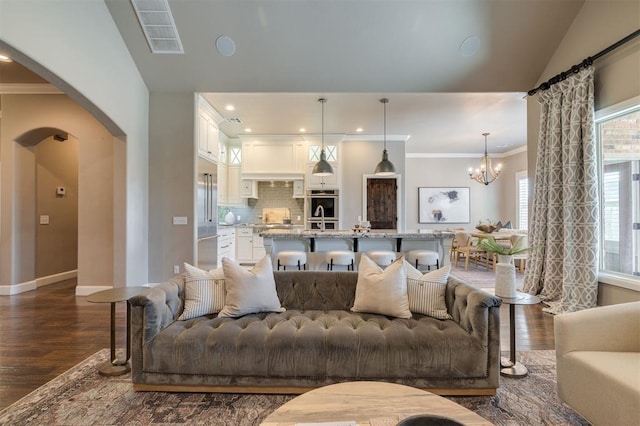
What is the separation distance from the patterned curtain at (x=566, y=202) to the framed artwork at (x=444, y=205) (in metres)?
5.11

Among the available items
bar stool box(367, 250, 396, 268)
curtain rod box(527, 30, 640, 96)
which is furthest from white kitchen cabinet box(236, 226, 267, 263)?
curtain rod box(527, 30, 640, 96)

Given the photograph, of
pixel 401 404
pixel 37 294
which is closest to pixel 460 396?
pixel 401 404

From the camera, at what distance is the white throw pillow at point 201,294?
2.31 meters

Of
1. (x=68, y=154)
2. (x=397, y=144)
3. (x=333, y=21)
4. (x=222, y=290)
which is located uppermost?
(x=333, y=21)

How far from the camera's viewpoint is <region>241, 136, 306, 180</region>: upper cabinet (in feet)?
24.0

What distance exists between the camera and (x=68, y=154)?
5617mm

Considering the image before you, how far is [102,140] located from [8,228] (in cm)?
196

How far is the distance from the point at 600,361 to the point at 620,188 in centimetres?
278

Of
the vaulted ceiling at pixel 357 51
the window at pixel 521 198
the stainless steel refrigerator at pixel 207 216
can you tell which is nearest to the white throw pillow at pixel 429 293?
the vaulted ceiling at pixel 357 51

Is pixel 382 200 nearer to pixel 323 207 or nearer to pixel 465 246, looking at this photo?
pixel 323 207

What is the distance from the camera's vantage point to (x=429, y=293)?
7.65 feet

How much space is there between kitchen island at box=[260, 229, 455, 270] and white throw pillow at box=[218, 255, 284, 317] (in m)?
1.66

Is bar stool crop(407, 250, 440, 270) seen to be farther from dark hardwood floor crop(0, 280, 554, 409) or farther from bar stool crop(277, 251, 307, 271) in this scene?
bar stool crop(277, 251, 307, 271)

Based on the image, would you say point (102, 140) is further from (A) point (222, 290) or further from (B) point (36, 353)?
(A) point (222, 290)
